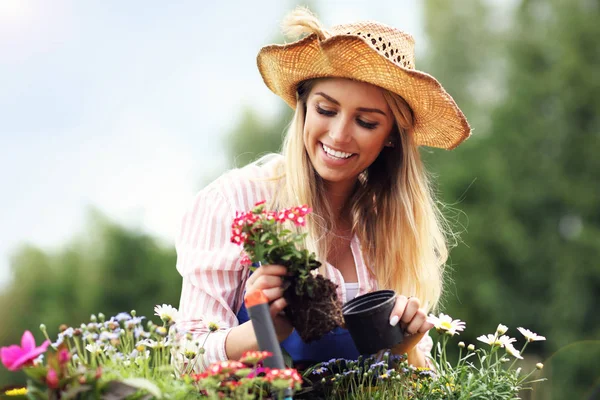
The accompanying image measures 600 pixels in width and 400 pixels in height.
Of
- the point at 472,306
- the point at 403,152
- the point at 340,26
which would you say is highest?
the point at 340,26

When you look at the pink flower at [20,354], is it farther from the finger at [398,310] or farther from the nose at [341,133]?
the nose at [341,133]

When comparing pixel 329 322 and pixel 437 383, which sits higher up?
pixel 329 322

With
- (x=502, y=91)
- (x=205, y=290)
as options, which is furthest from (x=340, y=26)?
(x=502, y=91)

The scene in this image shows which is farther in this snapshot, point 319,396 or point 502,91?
point 502,91

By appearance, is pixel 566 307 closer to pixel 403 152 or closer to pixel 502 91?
pixel 502 91

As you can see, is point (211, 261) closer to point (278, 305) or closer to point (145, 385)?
point (278, 305)

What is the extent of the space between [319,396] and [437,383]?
437 millimetres

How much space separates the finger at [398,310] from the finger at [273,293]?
1.53 feet

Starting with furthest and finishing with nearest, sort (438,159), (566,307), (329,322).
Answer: (438,159)
(566,307)
(329,322)

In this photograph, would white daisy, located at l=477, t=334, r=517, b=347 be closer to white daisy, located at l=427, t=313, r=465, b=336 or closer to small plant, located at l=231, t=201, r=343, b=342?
white daisy, located at l=427, t=313, r=465, b=336

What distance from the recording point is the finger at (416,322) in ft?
8.67

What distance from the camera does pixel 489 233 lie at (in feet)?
59.0

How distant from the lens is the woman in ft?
9.61

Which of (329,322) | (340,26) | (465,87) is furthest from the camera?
(465,87)
